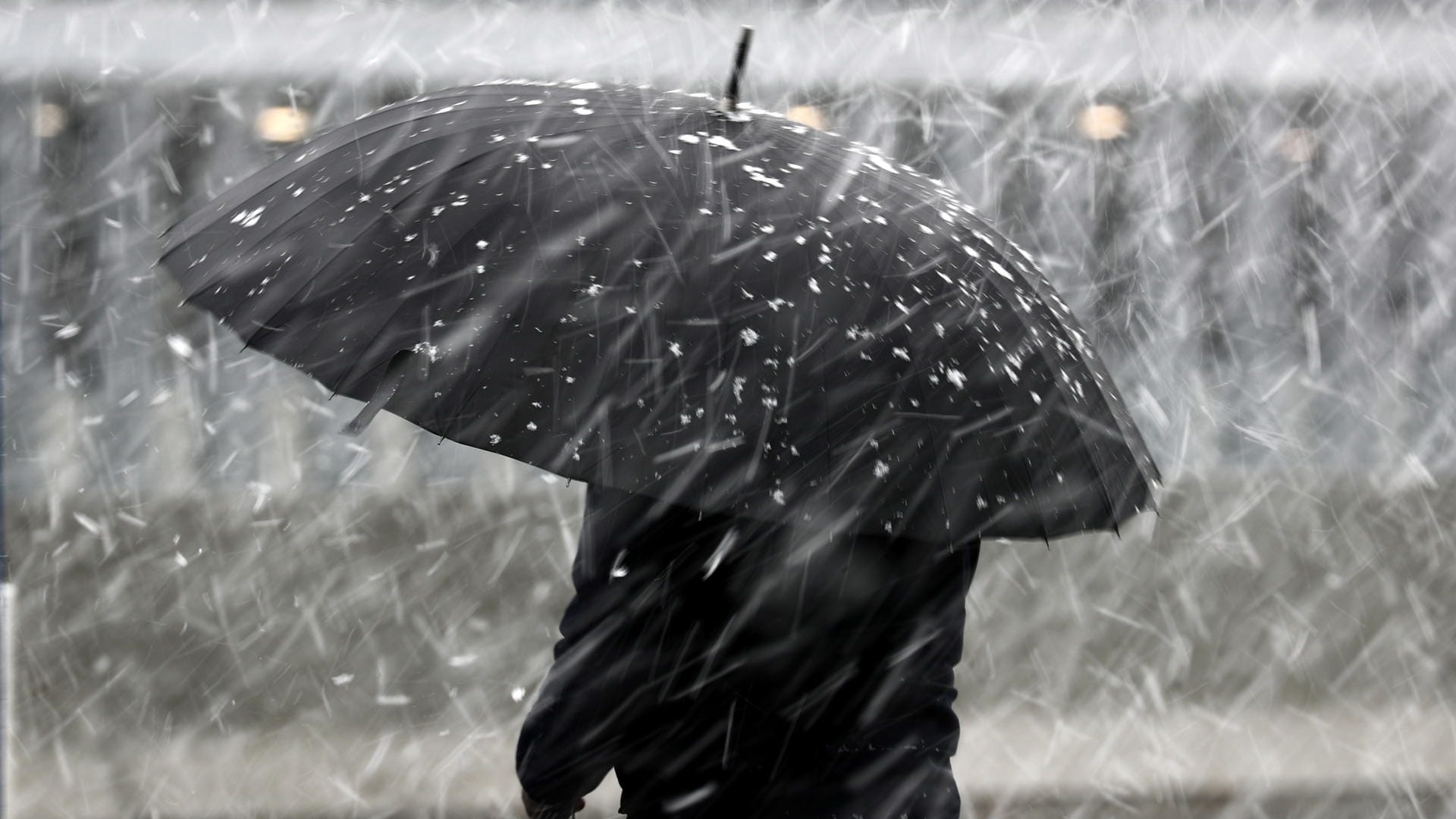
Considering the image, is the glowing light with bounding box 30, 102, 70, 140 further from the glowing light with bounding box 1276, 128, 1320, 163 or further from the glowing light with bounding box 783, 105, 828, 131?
the glowing light with bounding box 1276, 128, 1320, 163

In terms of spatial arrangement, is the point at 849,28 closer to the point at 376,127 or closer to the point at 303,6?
the point at 303,6

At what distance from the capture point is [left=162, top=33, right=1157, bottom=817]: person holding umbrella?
3.69 ft

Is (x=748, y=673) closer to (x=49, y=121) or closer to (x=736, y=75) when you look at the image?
(x=736, y=75)

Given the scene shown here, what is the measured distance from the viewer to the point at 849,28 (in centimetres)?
432

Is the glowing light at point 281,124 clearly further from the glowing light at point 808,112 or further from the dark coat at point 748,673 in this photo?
the dark coat at point 748,673

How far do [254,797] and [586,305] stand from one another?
337cm

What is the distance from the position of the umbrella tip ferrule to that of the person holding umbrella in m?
0.08

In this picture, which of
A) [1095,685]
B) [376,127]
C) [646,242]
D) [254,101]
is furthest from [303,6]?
[1095,685]

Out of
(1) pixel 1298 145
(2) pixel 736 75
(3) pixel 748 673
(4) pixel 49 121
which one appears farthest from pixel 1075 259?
(4) pixel 49 121

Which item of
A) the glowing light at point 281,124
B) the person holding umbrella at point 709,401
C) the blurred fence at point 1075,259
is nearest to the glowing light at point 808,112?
the blurred fence at point 1075,259

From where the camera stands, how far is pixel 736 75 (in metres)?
1.50

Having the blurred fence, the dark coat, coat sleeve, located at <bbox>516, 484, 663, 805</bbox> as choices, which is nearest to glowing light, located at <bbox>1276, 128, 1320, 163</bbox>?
the blurred fence

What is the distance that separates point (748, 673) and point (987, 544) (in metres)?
3.46

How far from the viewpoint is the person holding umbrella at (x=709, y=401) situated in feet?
3.69
